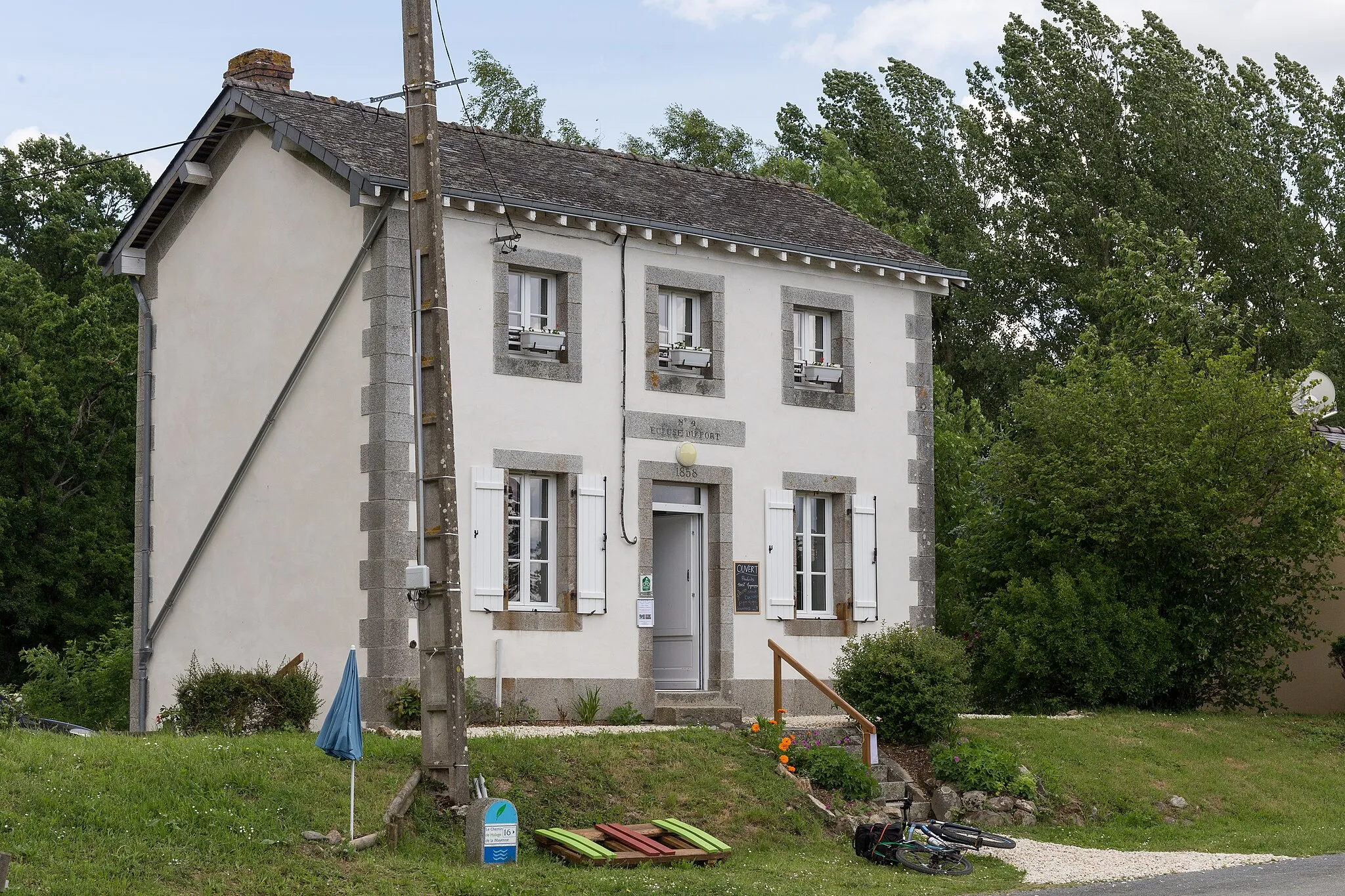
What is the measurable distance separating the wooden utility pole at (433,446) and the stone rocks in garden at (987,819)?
17.9ft

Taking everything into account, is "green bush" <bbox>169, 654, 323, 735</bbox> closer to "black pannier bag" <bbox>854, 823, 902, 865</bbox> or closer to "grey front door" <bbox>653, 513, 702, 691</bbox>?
"black pannier bag" <bbox>854, 823, 902, 865</bbox>

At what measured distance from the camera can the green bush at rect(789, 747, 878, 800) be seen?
48.9ft

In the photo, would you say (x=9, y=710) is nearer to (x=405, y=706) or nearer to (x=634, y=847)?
(x=405, y=706)

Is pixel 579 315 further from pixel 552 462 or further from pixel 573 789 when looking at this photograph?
pixel 573 789

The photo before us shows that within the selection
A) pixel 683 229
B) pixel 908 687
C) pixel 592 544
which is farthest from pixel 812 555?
pixel 683 229

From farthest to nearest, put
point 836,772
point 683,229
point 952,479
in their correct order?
point 952,479 < point 683,229 < point 836,772

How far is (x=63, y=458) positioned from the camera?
3350cm

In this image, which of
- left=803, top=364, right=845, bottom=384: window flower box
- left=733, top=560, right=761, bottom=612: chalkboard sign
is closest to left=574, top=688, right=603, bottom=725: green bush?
left=733, top=560, right=761, bottom=612: chalkboard sign

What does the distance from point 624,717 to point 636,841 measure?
4.48m

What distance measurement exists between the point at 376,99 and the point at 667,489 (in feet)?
Answer: 23.5

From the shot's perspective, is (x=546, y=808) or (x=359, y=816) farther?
(x=546, y=808)

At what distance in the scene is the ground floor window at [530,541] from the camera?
16.8m

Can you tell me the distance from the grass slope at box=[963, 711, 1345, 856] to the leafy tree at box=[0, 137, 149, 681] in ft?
69.7

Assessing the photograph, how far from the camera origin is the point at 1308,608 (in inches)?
834
